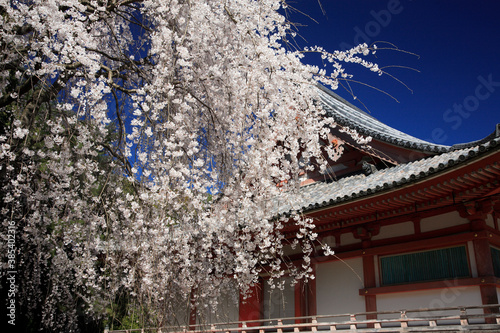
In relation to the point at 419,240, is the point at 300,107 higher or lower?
higher

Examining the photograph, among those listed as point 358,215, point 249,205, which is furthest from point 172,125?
point 358,215

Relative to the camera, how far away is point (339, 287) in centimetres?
784

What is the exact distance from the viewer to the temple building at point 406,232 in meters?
5.94

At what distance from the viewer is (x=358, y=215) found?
7.40 metres

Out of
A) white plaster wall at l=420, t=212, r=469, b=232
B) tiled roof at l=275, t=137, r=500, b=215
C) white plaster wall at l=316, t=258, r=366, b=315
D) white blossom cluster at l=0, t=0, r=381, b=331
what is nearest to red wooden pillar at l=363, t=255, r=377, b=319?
white plaster wall at l=316, t=258, r=366, b=315

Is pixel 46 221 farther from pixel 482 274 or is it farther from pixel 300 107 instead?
pixel 482 274

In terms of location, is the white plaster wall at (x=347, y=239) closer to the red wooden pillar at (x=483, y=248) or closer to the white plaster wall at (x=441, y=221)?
the white plaster wall at (x=441, y=221)

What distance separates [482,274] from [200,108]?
4.89 metres

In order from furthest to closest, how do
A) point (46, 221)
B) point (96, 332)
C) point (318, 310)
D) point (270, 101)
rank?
1. point (96, 332)
2. point (318, 310)
3. point (46, 221)
4. point (270, 101)

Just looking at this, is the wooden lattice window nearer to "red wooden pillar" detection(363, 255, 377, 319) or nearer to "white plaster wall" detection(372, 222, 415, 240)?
"red wooden pillar" detection(363, 255, 377, 319)

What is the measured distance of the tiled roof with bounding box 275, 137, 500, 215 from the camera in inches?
209

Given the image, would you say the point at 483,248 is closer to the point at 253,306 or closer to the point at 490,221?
the point at 490,221

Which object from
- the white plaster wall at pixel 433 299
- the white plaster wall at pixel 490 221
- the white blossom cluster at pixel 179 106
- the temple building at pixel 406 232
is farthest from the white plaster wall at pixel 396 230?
the white blossom cluster at pixel 179 106

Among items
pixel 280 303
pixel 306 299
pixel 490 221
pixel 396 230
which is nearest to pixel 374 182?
pixel 396 230
